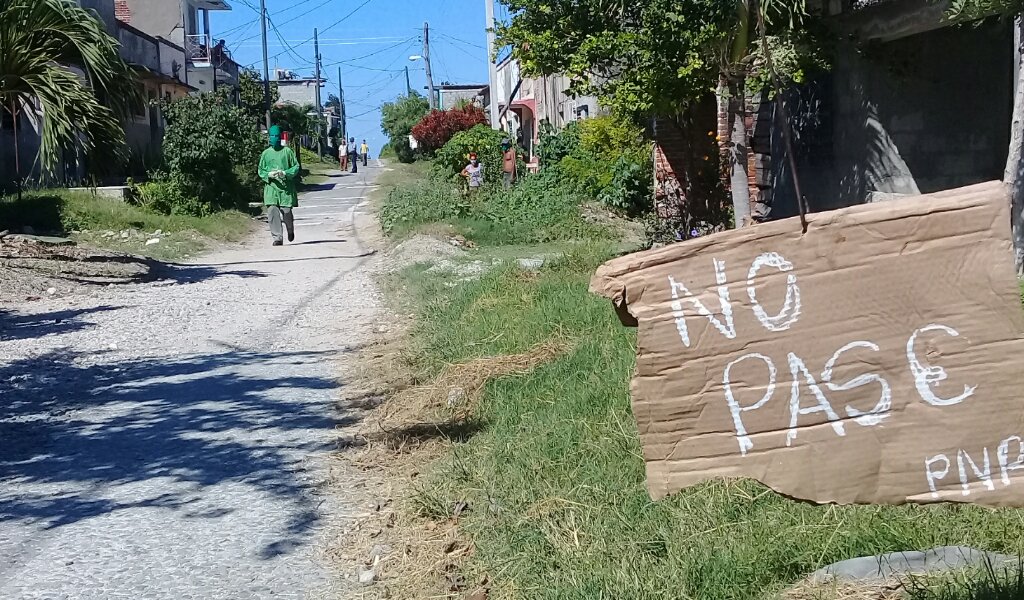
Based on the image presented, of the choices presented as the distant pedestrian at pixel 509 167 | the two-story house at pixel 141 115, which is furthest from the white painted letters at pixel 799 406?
the distant pedestrian at pixel 509 167

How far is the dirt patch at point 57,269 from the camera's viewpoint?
39.7 ft

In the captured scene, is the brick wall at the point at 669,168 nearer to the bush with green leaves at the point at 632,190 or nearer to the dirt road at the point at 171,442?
the bush with green leaves at the point at 632,190

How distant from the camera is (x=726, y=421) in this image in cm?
260

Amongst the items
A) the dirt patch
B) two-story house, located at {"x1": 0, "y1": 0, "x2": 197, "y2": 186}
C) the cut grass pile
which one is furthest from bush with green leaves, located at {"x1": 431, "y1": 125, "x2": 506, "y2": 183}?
the cut grass pile

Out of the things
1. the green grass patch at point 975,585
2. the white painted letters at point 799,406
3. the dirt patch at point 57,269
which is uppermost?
the white painted letters at point 799,406

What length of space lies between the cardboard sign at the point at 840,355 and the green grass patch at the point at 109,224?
15.2 meters

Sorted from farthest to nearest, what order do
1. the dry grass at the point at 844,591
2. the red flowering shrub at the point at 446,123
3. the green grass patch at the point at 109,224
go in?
the red flowering shrub at the point at 446,123 → the green grass patch at the point at 109,224 → the dry grass at the point at 844,591

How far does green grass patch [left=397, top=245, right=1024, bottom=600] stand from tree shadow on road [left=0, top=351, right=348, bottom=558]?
0.98 m

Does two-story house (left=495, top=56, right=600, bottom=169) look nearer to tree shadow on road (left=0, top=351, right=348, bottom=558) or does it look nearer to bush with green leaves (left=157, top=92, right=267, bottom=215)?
bush with green leaves (left=157, top=92, right=267, bottom=215)

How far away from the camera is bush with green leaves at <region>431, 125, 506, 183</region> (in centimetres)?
2744

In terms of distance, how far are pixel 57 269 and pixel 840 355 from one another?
1244cm

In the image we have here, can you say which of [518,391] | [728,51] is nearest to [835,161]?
[728,51]

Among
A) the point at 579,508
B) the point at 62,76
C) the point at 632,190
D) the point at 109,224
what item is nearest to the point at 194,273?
the point at 62,76

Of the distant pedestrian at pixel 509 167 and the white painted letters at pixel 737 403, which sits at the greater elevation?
the distant pedestrian at pixel 509 167
